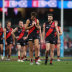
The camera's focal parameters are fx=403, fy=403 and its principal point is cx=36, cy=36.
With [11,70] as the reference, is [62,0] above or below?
above

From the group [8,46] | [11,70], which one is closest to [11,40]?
[8,46]

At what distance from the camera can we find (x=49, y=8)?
2892 centimetres

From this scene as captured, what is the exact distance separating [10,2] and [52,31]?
12.0 metres

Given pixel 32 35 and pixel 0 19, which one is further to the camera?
pixel 0 19

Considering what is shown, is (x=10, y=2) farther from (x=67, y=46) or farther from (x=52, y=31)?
(x=52, y=31)

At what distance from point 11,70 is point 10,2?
50.0 feet

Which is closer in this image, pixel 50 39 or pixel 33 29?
pixel 33 29

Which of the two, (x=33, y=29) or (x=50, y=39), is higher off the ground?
(x=33, y=29)

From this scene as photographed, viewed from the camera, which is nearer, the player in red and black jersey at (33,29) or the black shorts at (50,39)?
the player in red and black jersey at (33,29)

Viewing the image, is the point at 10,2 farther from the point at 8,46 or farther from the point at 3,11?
the point at 8,46

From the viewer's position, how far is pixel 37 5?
94.4ft

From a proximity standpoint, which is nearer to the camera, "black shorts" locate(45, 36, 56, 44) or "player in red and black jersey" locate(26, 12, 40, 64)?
Answer: "player in red and black jersey" locate(26, 12, 40, 64)

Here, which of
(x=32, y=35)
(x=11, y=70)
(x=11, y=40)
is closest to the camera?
(x=11, y=70)

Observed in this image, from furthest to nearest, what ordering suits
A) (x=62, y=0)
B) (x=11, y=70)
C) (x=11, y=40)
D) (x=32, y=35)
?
(x=62, y=0)
(x=11, y=40)
(x=32, y=35)
(x=11, y=70)
